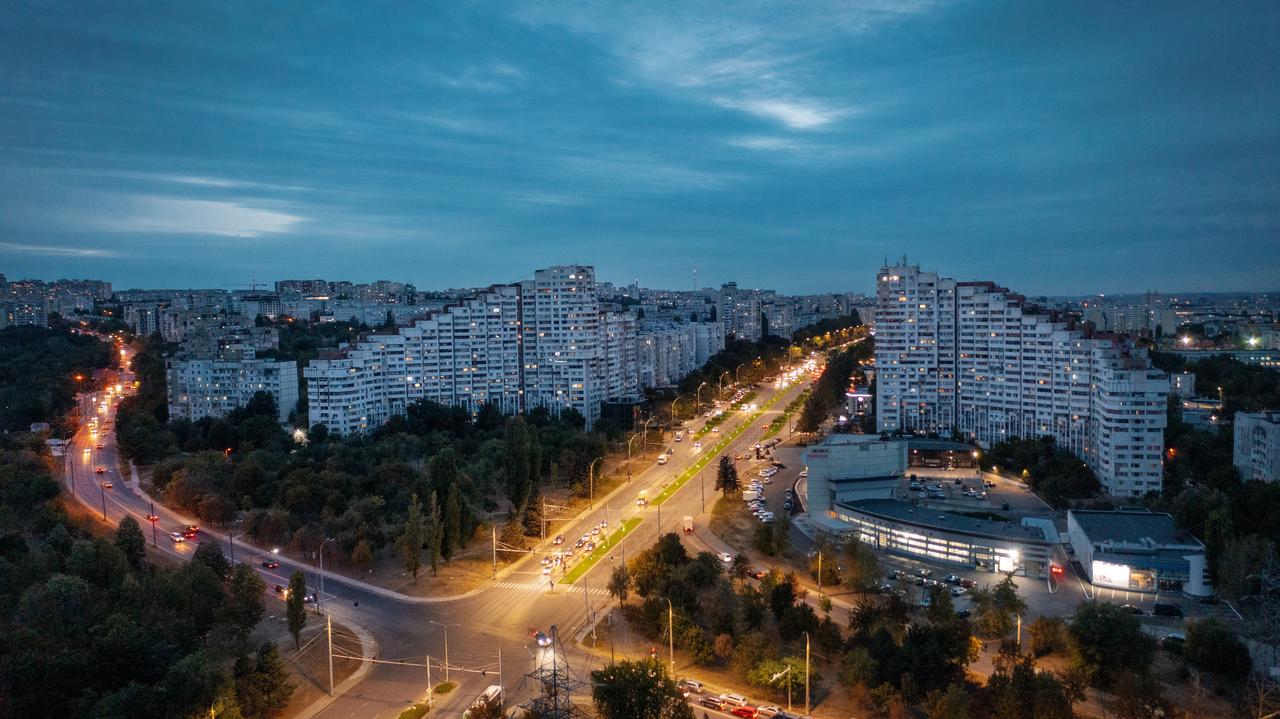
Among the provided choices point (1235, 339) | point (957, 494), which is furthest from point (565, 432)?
point (1235, 339)

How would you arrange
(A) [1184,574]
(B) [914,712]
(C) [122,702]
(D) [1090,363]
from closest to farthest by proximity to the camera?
1. (C) [122,702]
2. (B) [914,712]
3. (A) [1184,574]
4. (D) [1090,363]

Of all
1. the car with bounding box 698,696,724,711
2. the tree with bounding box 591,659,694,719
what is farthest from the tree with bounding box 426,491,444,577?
the car with bounding box 698,696,724,711

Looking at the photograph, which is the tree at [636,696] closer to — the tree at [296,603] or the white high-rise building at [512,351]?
the tree at [296,603]

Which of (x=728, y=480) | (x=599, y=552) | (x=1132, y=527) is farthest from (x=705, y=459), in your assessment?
(x=1132, y=527)

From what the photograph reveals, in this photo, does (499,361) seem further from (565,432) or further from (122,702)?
(122,702)

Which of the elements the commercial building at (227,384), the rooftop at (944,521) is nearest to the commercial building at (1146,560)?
the rooftop at (944,521)

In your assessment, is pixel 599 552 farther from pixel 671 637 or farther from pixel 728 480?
pixel 671 637
